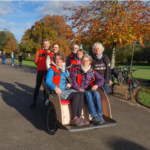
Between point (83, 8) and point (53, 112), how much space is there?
297 inches

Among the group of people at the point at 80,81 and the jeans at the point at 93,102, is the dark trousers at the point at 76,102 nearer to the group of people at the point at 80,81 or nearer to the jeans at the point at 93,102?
the group of people at the point at 80,81

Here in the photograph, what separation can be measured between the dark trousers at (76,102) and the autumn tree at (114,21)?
217 inches

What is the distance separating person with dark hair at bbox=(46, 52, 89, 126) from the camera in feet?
11.3

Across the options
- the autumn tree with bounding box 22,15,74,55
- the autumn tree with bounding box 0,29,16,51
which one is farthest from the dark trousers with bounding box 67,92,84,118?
the autumn tree with bounding box 0,29,16,51

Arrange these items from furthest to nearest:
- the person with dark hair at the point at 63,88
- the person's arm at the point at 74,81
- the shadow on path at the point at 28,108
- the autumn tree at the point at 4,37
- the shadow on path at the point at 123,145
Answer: the autumn tree at the point at 4,37 < the shadow on path at the point at 28,108 < the person's arm at the point at 74,81 < the person with dark hair at the point at 63,88 < the shadow on path at the point at 123,145

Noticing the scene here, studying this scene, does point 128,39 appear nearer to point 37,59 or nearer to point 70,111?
point 37,59

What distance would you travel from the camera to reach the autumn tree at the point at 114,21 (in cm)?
847

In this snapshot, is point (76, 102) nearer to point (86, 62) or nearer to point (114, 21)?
point (86, 62)

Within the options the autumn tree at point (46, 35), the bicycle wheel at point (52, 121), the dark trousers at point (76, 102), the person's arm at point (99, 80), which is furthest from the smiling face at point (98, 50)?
the autumn tree at point (46, 35)

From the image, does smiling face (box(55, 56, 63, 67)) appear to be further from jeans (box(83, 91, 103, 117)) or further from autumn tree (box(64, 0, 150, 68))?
autumn tree (box(64, 0, 150, 68))

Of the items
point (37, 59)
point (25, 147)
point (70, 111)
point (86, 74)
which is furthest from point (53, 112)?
point (37, 59)

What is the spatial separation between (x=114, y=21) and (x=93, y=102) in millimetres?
5844

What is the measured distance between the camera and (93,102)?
3.76 metres

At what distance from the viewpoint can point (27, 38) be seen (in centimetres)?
4022
